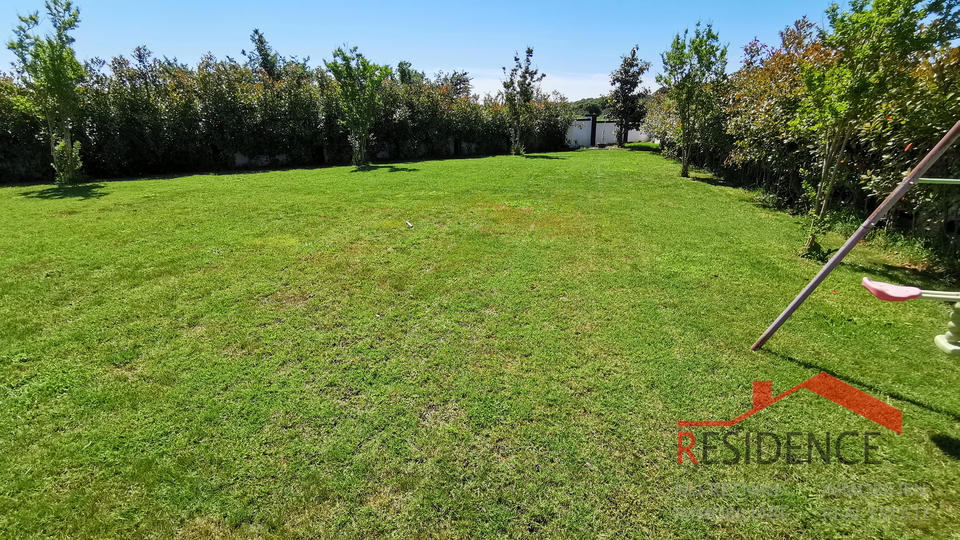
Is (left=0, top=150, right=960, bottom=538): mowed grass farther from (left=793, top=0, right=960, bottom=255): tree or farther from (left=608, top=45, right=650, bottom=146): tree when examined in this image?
(left=608, top=45, right=650, bottom=146): tree

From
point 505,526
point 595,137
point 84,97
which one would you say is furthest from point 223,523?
point 595,137

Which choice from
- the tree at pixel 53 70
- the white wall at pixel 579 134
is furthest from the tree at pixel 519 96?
the tree at pixel 53 70

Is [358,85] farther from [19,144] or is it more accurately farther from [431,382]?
[431,382]

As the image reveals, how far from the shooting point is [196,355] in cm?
335

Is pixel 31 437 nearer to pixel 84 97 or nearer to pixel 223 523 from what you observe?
pixel 223 523

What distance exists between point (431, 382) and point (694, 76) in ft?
42.9

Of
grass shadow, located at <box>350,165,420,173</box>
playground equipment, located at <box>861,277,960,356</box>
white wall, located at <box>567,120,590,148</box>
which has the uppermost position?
white wall, located at <box>567,120,590,148</box>

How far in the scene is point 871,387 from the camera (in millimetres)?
2947

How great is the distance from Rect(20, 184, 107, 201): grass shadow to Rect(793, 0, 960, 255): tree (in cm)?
1514

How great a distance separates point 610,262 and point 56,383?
5707mm

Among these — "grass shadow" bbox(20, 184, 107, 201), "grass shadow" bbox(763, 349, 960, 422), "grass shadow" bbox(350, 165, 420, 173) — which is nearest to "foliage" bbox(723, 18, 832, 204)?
"grass shadow" bbox(763, 349, 960, 422)

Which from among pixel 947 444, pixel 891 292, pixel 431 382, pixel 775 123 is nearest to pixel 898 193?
pixel 891 292

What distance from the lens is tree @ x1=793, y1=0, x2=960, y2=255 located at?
16.2 ft

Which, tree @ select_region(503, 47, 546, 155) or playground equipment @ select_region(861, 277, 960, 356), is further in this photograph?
tree @ select_region(503, 47, 546, 155)
